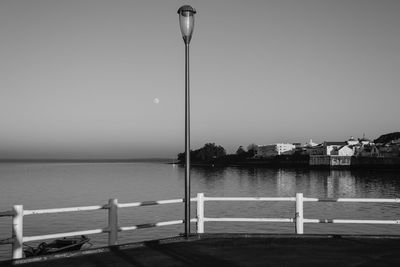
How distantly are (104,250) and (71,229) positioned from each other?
100 feet

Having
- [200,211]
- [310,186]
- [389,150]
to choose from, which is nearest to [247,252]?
[200,211]

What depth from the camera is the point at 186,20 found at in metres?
11.0

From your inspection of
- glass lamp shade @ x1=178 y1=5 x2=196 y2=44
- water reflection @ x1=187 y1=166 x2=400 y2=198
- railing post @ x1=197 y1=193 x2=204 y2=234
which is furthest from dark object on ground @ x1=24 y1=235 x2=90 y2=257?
water reflection @ x1=187 y1=166 x2=400 y2=198

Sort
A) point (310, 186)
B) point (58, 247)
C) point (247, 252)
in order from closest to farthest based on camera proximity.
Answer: point (247, 252), point (58, 247), point (310, 186)

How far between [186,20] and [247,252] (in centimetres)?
572

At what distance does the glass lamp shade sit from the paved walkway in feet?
16.7

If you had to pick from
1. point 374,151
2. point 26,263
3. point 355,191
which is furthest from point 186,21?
point 374,151

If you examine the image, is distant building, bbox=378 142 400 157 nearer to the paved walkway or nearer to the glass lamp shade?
the paved walkway

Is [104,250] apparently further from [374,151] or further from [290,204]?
[374,151]

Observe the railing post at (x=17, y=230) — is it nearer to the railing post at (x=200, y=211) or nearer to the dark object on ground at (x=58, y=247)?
the railing post at (x=200, y=211)

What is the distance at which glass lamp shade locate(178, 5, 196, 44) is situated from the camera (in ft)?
35.8

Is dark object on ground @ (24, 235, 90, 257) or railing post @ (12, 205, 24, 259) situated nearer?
railing post @ (12, 205, 24, 259)

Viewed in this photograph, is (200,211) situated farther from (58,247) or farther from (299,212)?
(58,247)

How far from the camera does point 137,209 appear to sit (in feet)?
168
